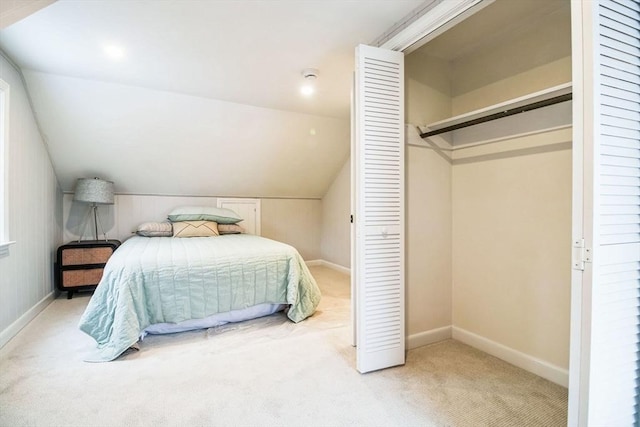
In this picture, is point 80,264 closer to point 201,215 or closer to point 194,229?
point 194,229

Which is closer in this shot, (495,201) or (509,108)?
(509,108)

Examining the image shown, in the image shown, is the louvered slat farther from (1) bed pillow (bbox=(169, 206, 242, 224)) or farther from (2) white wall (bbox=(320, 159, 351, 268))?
(1) bed pillow (bbox=(169, 206, 242, 224))

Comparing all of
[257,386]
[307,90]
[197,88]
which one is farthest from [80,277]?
[307,90]

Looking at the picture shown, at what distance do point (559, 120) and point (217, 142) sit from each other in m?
3.40

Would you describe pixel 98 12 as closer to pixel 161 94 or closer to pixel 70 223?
pixel 161 94

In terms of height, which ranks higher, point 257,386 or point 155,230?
point 155,230

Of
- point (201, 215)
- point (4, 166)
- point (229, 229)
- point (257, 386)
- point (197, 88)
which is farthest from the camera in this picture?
point (229, 229)

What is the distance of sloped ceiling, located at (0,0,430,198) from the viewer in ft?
6.24

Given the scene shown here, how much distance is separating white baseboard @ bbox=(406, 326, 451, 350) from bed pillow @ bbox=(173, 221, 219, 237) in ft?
8.71

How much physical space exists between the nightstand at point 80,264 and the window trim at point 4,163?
3.34 feet

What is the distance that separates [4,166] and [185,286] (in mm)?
1681

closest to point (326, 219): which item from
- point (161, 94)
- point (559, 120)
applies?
point (161, 94)

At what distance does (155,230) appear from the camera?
380 cm

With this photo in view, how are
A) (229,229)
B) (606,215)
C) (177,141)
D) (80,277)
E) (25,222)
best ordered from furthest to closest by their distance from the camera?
(229,229) → (177,141) → (80,277) → (25,222) → (606,215)
